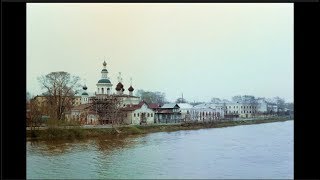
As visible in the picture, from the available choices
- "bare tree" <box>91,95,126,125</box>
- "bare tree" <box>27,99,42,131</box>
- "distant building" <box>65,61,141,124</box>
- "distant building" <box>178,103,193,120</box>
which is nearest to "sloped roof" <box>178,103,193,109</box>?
"distant building" <box>178,103,193,120</box>

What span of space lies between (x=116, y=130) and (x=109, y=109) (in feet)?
0.57

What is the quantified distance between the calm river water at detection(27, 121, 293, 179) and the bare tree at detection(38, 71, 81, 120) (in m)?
0.25

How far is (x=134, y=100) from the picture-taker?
259 cm

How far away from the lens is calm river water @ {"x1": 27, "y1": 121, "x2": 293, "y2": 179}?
2289mm

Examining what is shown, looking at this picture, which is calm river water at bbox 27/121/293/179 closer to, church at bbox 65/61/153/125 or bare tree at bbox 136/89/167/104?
church at bbox 65/61/153/125

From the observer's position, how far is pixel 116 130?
2.74 meters

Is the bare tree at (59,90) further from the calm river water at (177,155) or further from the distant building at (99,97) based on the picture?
the calm river water at (177,155)

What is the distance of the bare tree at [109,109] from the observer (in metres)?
2.64

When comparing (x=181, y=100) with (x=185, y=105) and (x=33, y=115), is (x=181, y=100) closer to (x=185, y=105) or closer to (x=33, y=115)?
(x=185, y=105)
